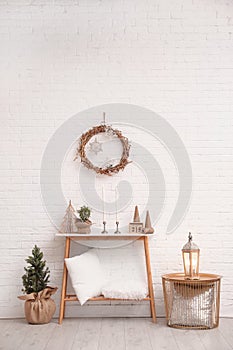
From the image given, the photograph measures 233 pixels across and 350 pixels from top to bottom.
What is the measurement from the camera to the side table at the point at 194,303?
4258mm

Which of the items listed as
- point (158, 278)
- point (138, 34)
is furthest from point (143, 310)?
point (138, 34)

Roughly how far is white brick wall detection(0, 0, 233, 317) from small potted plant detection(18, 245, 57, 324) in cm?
30

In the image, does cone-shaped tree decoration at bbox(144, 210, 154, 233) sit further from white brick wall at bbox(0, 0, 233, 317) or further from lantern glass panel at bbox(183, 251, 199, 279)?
lantern glass panel at bbox(183, 251, 199, 279)

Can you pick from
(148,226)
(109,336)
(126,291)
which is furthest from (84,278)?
(148,226)

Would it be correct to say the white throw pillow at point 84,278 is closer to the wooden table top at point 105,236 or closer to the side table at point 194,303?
the wooden table top at point 105,236

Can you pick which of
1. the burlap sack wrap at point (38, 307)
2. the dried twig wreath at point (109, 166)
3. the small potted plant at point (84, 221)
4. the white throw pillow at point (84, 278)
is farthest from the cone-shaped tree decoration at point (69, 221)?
the burlap sack wrap at point (38, 307)

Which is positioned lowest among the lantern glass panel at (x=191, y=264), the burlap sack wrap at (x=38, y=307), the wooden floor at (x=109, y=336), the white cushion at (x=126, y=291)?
the wooden floor at (x=109, y=336)

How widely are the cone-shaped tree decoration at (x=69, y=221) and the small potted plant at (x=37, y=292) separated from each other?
31 cm

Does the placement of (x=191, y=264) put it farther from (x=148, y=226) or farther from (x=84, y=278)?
(x=84, y=278)

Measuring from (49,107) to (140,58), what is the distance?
3.15 ft

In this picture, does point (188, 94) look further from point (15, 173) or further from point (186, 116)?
point (15, 173)

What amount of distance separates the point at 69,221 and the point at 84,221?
0.57 feet

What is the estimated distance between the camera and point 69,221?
4.70 metres

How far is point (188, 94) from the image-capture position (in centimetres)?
490
